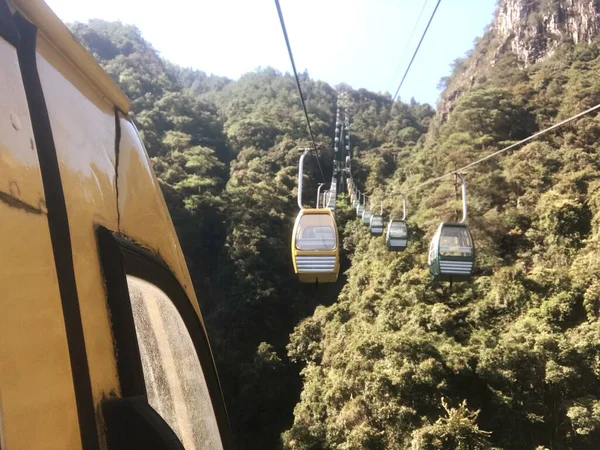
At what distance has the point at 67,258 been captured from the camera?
20.2 inches

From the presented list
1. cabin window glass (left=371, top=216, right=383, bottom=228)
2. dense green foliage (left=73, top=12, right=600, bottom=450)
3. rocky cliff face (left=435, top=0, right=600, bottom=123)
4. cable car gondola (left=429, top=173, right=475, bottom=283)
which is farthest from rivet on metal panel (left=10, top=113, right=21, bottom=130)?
rocky cliff face (left=435, top=0, right=600, bottom=123)

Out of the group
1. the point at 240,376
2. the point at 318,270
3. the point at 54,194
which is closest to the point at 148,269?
the point at 54,194

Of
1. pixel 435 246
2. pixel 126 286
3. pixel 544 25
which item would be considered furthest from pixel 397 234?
pixel 544 25

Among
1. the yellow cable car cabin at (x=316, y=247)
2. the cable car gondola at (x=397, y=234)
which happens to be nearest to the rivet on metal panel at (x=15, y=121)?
the yellow cable car cabin at (x=316, y=247)

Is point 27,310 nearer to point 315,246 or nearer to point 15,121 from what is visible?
point 15,121

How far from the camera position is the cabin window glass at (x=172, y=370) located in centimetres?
82

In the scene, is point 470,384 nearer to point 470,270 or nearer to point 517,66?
point 470,270

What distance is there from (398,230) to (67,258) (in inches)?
379

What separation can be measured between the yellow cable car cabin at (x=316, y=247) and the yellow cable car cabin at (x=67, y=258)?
451cm

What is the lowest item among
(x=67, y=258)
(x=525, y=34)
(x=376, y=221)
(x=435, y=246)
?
(x=435, y=246)

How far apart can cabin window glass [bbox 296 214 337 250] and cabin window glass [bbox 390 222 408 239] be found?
447 centimetres

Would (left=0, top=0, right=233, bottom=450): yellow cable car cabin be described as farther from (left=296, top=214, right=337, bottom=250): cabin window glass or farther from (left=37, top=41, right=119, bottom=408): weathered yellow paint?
(left=296, top=214, right=337, bottom=250): cabin window glass

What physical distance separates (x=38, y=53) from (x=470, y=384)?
1043 cm

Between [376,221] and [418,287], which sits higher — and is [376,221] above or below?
above
